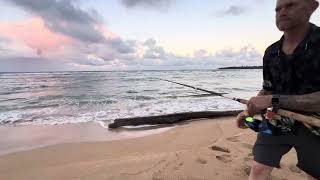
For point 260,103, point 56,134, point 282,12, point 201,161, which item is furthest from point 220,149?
point 56,134

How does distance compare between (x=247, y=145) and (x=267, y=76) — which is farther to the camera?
(x=247, y=145)

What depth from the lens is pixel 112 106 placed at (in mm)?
16094

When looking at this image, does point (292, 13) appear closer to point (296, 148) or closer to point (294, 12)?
point (294, 12)

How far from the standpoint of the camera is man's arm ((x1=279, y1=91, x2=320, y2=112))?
246cm

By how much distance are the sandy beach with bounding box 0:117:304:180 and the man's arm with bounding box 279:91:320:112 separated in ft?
9.03

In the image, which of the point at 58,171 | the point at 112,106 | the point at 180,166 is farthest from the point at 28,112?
the point at 180,166

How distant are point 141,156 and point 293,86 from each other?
14.8ft

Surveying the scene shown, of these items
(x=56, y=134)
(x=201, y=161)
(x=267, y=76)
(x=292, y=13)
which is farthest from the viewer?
(x=56, y=134)

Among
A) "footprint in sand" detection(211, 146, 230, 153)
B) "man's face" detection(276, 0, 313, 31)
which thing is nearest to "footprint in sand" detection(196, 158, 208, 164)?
"footprint in sand" detection(211, 146, 230, 153)

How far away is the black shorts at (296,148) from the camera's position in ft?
8.93

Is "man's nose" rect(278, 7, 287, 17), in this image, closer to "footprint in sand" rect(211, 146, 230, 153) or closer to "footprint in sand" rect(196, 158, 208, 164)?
"footprint in sand" rect(196, 158, 208, 164)

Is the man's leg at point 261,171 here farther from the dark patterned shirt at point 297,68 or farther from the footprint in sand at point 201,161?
the footprint in sand at point 201,161

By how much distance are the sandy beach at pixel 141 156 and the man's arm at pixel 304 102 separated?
9.03 ft

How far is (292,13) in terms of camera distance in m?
2.60
